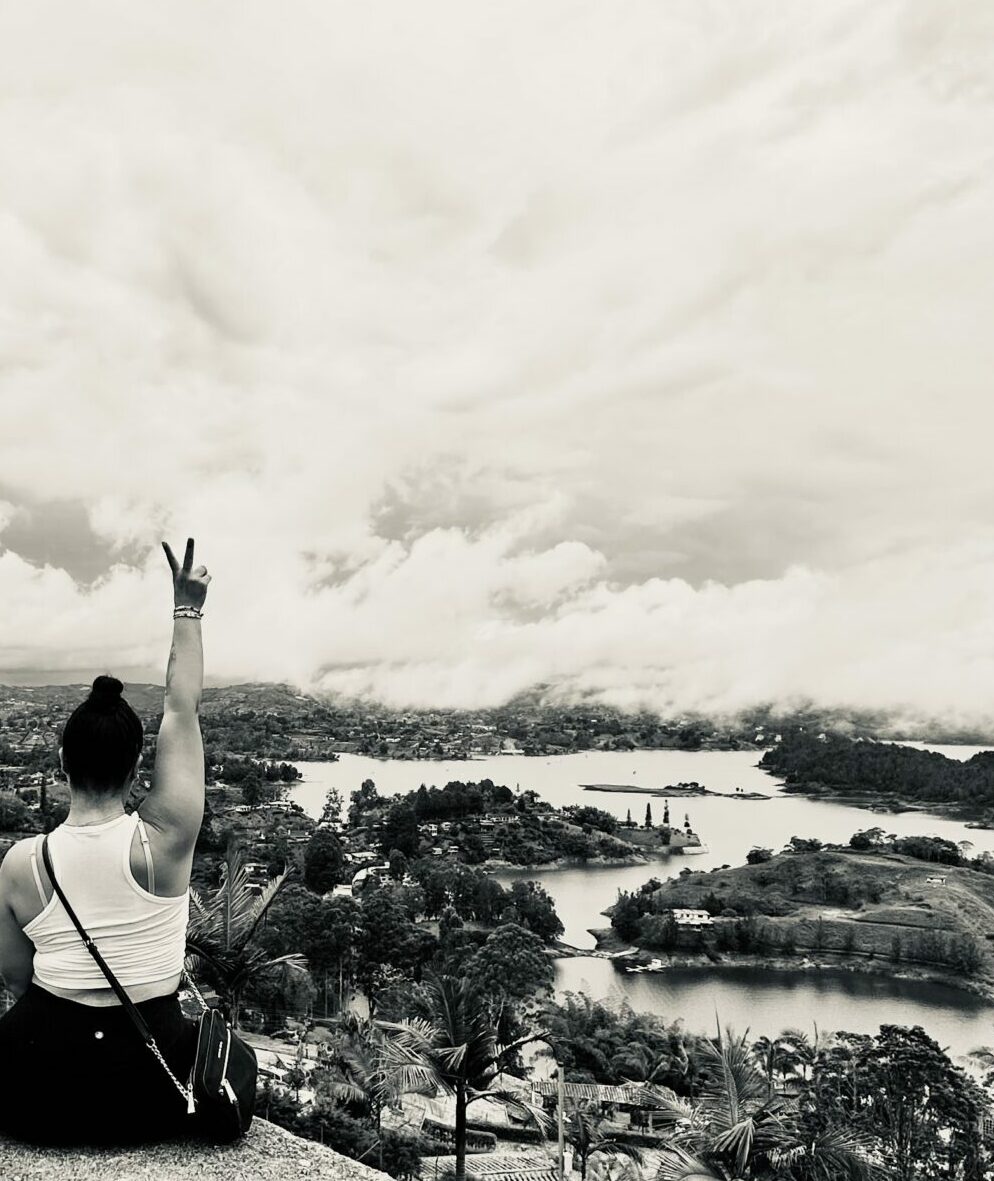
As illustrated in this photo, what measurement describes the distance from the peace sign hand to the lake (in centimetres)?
2175

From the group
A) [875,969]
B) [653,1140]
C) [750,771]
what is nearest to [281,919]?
[653,1140]

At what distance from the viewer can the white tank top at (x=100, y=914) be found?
1012mm

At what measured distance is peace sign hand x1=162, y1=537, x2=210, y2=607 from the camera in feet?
3.78

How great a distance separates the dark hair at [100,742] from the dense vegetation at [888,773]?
64.8m

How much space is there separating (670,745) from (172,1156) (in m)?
91.2

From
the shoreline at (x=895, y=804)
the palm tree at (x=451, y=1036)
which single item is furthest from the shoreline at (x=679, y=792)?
the palm tree at (x=451, y=1036)

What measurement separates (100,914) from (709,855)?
43682 millimetres

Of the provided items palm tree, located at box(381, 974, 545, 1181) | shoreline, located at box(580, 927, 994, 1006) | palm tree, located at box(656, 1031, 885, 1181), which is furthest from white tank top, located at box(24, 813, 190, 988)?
shoreline, located at box(580, 927, 994, 1006)

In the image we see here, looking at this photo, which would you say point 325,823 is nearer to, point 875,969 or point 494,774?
point 875,969

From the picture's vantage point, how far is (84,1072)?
1047mm

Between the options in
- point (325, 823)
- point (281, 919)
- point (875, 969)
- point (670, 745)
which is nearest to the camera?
point (281, 919)

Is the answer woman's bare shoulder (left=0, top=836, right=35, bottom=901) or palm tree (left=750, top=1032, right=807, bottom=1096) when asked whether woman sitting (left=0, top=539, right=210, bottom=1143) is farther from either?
palm tree (left=750, top=1032, right=807, bottom=1096)

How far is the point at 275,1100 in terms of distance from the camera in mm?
7367

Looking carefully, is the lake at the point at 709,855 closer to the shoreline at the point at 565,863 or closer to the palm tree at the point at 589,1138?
the shoreline at the point at 565,863
